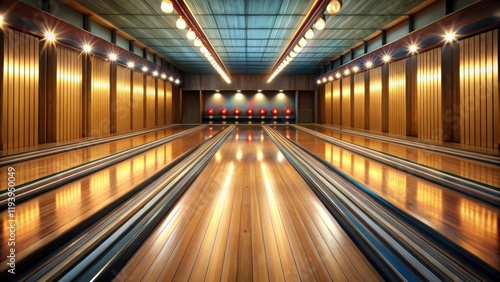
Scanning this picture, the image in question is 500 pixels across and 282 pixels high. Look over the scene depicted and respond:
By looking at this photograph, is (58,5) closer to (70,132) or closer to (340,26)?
(70,132)

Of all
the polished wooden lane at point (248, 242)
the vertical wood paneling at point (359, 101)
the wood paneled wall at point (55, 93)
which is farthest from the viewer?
the vertical wood paneling at point (359, 101)

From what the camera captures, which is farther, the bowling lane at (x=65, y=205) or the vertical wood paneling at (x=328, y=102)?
the vertical wood paneling at (x=328, y=102)

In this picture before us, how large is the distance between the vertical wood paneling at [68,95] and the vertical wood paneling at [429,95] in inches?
422

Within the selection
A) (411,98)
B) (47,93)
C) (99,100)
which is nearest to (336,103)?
(411,98)

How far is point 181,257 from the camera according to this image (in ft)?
6.91

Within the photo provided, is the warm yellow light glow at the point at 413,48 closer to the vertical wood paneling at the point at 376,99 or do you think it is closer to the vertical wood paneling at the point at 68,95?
the vertical wood paneling at the point at 376,99

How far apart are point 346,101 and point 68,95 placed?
12.6m

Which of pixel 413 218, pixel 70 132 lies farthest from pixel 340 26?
pixel 70 132

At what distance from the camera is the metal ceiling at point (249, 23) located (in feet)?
25.3

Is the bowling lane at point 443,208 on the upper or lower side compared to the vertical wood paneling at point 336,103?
lower

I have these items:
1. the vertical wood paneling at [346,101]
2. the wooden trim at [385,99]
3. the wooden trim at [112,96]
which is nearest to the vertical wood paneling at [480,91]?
the wooden trim at [385,99]

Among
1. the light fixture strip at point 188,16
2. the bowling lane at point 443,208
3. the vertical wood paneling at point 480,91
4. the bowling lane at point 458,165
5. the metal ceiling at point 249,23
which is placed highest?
the metal ceiling at point 249,23

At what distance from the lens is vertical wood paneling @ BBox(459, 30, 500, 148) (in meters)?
6.70

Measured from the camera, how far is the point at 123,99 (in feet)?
40.8
